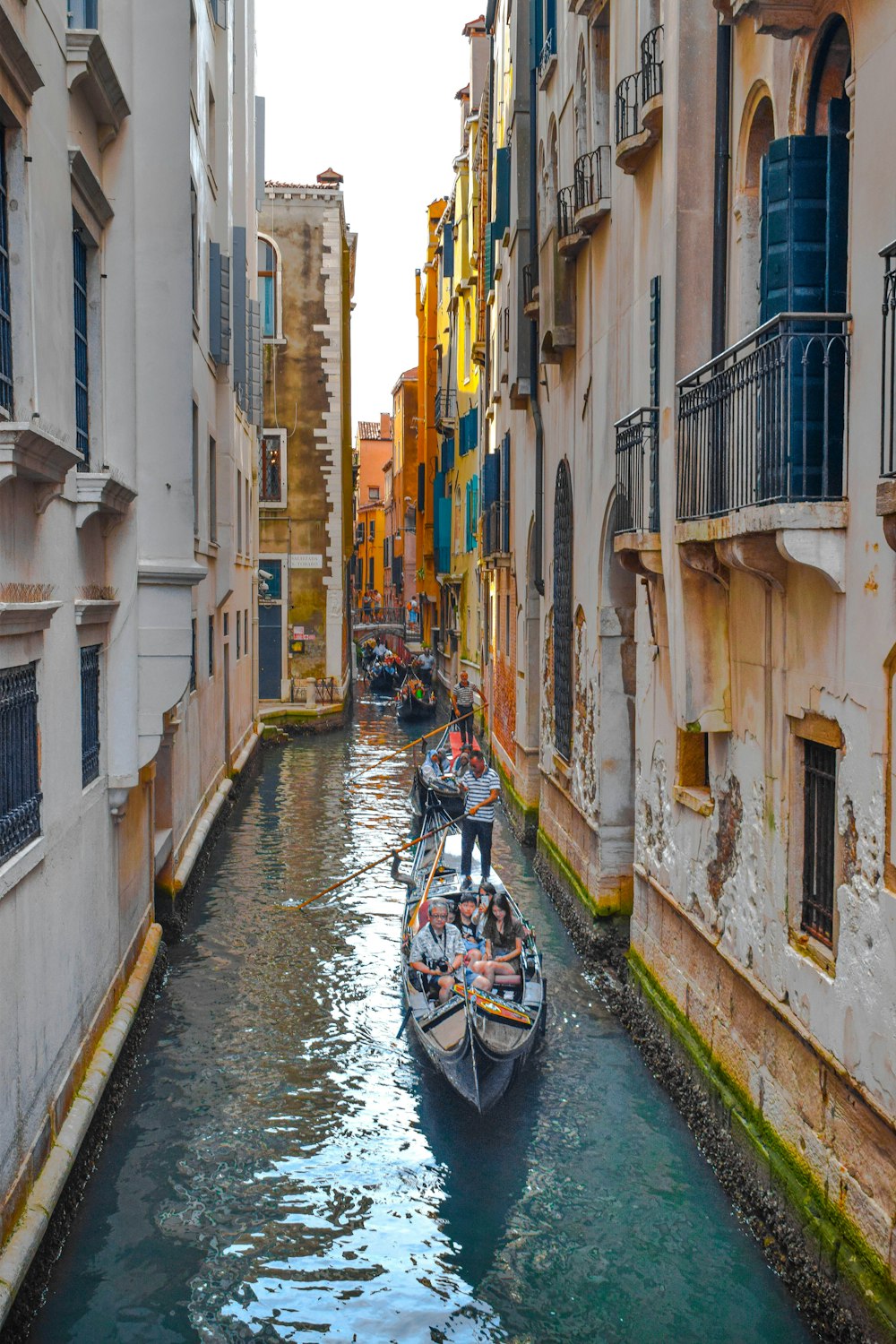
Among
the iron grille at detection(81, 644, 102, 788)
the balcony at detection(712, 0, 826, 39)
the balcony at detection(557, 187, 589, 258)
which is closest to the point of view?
the balcony at detection(712, 0, 826, 39)

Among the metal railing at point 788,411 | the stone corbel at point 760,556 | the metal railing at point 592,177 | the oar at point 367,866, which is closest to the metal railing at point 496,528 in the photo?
the oar at point 367,866

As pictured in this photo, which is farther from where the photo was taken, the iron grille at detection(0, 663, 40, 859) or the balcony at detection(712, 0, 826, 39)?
the balcony at detection(712, 0, 826, 39)

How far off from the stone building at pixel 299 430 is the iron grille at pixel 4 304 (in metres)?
24.8

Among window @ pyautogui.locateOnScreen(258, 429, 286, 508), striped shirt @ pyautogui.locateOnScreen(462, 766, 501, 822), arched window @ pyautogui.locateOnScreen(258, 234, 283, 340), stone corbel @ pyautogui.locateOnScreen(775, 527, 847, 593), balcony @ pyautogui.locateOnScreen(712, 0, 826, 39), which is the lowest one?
striped shirt @ pyautogui.locateOnScreen(462, 766, 501, 822)

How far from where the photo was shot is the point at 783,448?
19.9 ft

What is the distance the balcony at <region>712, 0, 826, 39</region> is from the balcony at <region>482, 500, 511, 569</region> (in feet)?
47.8

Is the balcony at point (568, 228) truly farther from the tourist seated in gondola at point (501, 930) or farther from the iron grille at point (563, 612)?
the tourist seated in gondola at point (501, 930)

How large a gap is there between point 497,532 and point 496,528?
239 millimetres

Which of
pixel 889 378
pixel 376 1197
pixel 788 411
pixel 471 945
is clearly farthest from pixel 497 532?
pixel 889 378

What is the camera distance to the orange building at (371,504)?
8206 centimetres

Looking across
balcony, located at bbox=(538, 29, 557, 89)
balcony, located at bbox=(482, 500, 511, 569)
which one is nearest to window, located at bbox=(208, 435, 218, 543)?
balcony, located at bbox=(482, 500, 511, 569)

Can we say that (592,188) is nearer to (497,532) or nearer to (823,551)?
(823,551)

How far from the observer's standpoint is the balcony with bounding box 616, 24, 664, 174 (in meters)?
9.12

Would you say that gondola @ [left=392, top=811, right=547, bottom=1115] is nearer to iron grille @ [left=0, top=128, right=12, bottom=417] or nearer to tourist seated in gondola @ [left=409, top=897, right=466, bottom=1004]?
tourist seated in gondola @ [left=409, top=897, right=466, bottom=1004]
